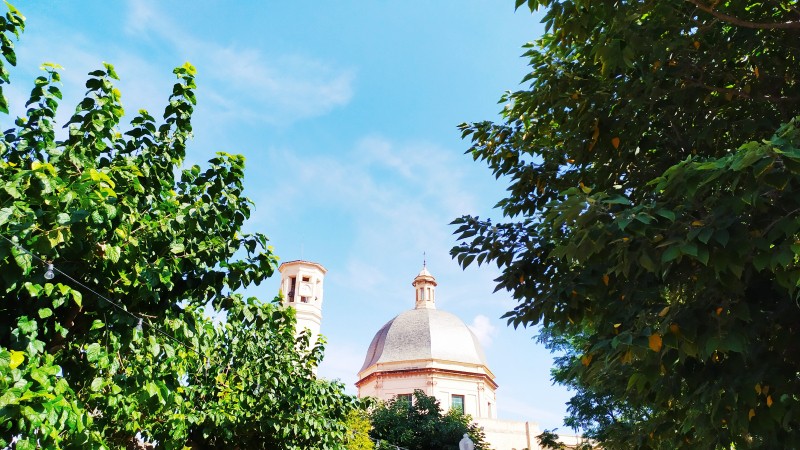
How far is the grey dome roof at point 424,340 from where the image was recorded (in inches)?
1686

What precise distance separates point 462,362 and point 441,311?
6646 millimetres

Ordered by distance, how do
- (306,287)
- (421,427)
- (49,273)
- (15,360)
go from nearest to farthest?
(15,360) < (49,273) < (421,427) < (306,287)

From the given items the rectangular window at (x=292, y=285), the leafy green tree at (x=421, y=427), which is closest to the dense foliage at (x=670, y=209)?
the leafy green tree at (x=421, y=427)

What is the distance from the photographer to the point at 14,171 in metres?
4.66

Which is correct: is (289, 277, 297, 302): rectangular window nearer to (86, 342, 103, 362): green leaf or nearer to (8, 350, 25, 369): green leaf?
(86, 342, 103, 362): green leaf

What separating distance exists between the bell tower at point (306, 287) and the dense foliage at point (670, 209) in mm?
32209

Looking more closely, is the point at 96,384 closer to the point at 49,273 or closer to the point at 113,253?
the point at 49,273

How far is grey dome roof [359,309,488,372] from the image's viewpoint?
4281cm

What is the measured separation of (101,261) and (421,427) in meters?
25.4

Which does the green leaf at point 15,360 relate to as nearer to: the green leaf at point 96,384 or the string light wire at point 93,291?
the string light wire at point 93,291

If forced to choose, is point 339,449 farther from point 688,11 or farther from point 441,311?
point 441,311

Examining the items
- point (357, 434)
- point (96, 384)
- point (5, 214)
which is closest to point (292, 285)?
point (357, 434)

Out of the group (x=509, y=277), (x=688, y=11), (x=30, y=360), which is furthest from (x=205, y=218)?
(x=688, y=11)

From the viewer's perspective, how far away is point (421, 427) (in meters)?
28.3
